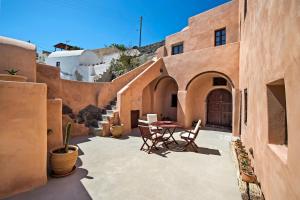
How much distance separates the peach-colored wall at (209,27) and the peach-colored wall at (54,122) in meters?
12.7

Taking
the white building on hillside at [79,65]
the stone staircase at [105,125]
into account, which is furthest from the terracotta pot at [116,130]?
the white building on hillside at [79,65]

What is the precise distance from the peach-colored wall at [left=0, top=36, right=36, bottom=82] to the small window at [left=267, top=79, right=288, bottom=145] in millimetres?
7697

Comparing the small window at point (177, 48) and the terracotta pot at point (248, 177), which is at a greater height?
the small window at point (177, 48)

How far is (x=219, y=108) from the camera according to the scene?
1282cm

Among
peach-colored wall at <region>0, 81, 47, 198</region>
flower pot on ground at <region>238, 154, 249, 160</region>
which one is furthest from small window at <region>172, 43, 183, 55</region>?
peach-colored wall at <region>0, 81, 47, 198</region>

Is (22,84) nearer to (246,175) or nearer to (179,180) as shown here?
(179,180)

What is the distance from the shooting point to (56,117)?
596 centimetres

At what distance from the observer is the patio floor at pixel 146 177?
384 centimetres

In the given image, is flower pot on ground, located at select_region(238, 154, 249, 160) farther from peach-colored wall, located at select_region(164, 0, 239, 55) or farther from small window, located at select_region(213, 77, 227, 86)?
peach-colored wall, located at select_region(164, 0, 239, 55)

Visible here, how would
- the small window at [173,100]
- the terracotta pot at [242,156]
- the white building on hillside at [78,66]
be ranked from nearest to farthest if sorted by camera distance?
the terracotta pot at [242,156]
the small window at [173,100]
the white building on hillside at [78,66]

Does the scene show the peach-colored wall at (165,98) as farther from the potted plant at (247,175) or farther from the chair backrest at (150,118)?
the potted plant at (247,175)

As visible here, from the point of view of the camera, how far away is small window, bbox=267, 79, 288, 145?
300 centimetres

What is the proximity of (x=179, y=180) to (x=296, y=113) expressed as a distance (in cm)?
343

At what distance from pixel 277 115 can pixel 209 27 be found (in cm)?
1303
